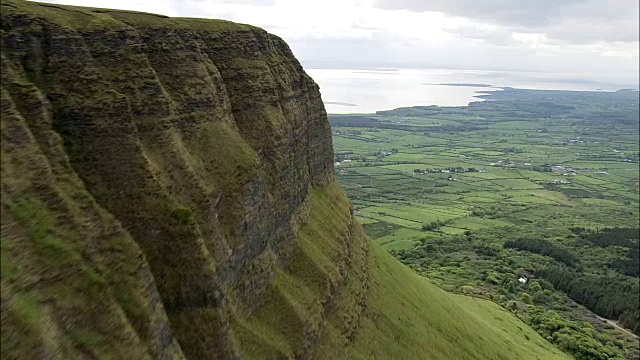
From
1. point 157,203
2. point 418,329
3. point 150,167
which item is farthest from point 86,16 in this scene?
point 418,329

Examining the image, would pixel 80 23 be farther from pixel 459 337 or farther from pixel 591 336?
pixel 591 336

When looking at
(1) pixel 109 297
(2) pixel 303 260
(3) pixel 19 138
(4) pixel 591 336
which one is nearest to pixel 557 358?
(4) pixel 591 336

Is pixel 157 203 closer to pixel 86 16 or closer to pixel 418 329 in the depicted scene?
pixel 86 16

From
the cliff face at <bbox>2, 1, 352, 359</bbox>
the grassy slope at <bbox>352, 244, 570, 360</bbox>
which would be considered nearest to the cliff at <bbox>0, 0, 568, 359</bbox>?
the cliff face at <bbox>2, 1, 352, 359</bbox>

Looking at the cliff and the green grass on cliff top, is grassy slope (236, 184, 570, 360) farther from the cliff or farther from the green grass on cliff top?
the green grass on cliff top

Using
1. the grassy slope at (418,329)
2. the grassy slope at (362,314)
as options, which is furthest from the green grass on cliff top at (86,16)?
the grassy slope at (418,329)
